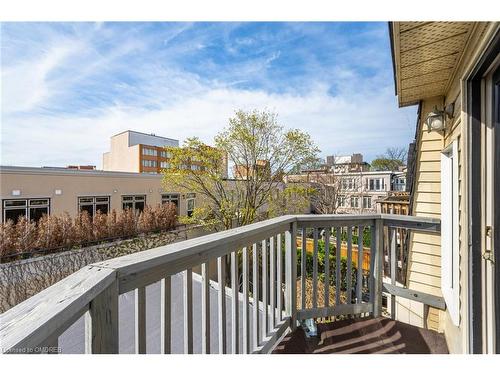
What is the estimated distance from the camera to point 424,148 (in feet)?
9.11

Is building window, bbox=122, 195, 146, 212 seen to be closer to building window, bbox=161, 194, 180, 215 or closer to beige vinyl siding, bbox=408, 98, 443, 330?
building window, bbox=161, 194, 180, 215

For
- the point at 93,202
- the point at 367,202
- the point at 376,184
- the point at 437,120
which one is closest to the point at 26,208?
the point at 93,202

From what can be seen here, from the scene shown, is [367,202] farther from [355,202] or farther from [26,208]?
[26,208]

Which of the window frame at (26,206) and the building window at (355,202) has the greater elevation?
the window frame at (26,206)

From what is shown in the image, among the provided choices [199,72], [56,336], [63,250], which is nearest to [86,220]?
[63,250]

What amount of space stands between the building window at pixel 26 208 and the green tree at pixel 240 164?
392cm

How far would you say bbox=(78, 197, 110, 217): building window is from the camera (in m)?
9.60

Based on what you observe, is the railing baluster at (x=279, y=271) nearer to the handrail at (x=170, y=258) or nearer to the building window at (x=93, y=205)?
the handrail at (x=170, y=258)

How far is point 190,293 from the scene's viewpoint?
3.40 feet

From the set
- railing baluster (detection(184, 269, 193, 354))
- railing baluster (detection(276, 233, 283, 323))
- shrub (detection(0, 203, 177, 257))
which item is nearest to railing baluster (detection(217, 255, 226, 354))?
railing baluster (detection(184, 269, 193, 354))

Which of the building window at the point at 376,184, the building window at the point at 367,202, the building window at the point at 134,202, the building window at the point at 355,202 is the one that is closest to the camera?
the building window at the point at 134,202

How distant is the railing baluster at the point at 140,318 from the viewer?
84 cm

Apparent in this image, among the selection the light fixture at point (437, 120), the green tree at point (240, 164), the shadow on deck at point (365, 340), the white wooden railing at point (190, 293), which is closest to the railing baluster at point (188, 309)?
the white wooden railing at point (190, 293)

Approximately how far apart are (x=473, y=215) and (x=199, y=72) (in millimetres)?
4254
